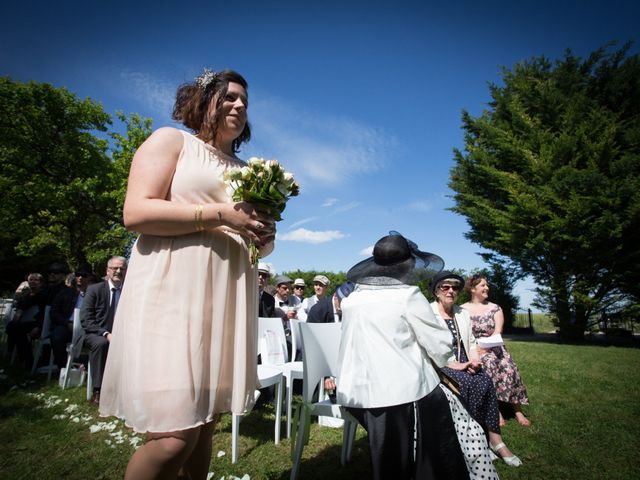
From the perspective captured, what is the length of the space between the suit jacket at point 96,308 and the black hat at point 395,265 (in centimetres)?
447

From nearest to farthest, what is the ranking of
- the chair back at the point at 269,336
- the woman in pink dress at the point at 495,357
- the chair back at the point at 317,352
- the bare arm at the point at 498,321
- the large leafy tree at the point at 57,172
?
the chair back at the point at 317,352, the woman in pink dress at the point at 495,357, the chair back at the point at 269,336, the bare arm at the point at 498,321, the large leafy tree at the point at 57,172

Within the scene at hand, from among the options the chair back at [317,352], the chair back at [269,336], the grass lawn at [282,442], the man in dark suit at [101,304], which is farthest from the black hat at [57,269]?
the chair back at [317,352]

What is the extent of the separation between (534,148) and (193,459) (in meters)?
18.9

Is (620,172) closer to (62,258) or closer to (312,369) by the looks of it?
(312,369)

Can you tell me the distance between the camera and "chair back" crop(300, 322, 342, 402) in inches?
127

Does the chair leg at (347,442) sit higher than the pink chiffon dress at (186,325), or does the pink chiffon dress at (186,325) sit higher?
the pink chiffon dress at (186,325)

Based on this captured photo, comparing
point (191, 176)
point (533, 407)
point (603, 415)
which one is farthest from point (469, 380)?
point (191, 176)

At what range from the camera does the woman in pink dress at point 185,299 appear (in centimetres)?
124

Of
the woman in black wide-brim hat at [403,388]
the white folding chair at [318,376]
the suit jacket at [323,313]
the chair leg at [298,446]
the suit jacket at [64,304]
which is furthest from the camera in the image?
the suit jacket at [64,304]

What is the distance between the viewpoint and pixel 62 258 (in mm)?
26125

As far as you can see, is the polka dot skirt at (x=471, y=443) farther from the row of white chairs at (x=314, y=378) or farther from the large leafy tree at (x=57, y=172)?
the large leafy tree at (x=57, y=172)

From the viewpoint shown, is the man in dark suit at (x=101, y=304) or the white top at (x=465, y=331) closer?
the white top at (x=465, y=331)

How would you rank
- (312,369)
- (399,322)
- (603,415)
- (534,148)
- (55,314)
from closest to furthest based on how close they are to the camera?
(399,322) < (312,369) < (603,415) < (55,314) < (534,148)

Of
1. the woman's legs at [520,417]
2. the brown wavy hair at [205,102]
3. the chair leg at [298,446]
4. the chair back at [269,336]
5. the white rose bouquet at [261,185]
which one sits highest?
the brown wavy hair at [205,102]
